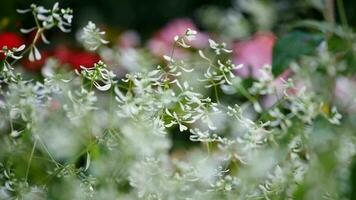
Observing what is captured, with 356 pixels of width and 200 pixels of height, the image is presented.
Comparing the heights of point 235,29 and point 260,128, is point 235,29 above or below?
below

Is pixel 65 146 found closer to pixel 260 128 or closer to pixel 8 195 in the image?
pixel 8 195

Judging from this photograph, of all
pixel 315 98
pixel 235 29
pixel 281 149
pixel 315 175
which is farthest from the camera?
pixel 235 29

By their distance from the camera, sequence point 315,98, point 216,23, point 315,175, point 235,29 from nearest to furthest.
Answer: point 315,175
point 315,98
point 235,29
point 216,23

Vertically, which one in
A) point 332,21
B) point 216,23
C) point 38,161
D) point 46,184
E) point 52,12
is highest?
point 52,12

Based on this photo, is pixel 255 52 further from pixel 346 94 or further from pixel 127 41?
pixel 346 94

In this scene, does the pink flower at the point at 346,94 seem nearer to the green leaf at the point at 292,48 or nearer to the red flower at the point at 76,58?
the green leaf at the point at 292,48

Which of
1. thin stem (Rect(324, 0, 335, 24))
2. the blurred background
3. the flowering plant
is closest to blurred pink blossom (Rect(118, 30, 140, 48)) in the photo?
the blurred background

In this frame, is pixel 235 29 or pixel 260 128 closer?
pixel 260 128

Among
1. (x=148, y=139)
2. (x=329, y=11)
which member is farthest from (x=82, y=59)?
(x=148, y=139)

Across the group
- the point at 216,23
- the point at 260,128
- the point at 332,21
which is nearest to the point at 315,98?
the point at 260,128
